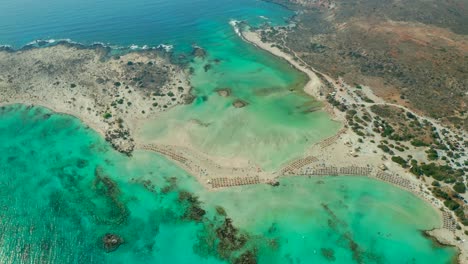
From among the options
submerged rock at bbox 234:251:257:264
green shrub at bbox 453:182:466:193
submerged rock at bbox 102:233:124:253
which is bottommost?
submerged rock at bbox 234:251:257:264

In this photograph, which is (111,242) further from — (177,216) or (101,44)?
(101,44)

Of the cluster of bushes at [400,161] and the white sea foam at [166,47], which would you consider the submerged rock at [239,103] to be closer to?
the cluster of bushes at [400,161]

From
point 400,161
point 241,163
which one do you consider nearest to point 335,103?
point 400,161

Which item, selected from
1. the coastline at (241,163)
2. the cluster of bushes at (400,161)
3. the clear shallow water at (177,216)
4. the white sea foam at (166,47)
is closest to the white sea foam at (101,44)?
the white sea foam at (166,47)

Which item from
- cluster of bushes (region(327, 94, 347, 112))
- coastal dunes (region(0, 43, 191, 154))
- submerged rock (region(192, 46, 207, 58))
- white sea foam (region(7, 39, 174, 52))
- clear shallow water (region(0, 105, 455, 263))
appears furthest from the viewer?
white sea foam (region(7, 39, 174, 52))

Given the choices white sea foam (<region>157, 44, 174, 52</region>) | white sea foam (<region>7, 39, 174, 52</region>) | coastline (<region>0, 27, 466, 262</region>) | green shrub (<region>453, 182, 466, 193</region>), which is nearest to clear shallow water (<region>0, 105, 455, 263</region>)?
coastline (<region>0, 27, 466, 262</region>)

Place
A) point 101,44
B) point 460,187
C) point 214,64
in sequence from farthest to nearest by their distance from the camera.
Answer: point 101,44, point 214,64, point 460,187

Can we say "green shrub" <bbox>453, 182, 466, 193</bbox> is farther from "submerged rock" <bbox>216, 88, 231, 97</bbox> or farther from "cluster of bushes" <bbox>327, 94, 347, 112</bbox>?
"submerged rock" <bbox>216, 88, 231, 97</bbox>

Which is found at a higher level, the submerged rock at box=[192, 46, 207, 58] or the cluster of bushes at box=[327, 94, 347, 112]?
the submerged rock at box=[192, 46, 207, 58]
